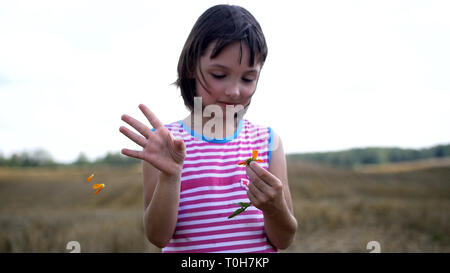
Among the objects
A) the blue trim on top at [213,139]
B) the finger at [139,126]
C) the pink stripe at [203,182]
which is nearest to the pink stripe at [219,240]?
the pink stripe at [203,182]

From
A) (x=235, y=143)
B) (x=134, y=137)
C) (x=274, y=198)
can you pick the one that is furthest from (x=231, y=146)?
(x=134, y=137)

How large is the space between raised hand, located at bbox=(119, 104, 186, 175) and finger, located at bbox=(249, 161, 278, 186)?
1.01 ft

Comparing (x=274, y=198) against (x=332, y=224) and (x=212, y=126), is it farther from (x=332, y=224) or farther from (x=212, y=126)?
(x=332, y=224)

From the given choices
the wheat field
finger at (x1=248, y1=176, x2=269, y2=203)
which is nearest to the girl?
finger at (x1=248, y1=176, x2=269, y2=203)

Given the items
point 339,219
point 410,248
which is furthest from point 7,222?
point 410,248

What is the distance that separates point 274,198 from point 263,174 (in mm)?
125

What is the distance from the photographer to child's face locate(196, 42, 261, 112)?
1.79 meters

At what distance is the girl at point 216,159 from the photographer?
5.39 feet

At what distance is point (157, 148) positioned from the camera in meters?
1.61

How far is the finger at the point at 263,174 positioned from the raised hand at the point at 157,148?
1.01 feet
